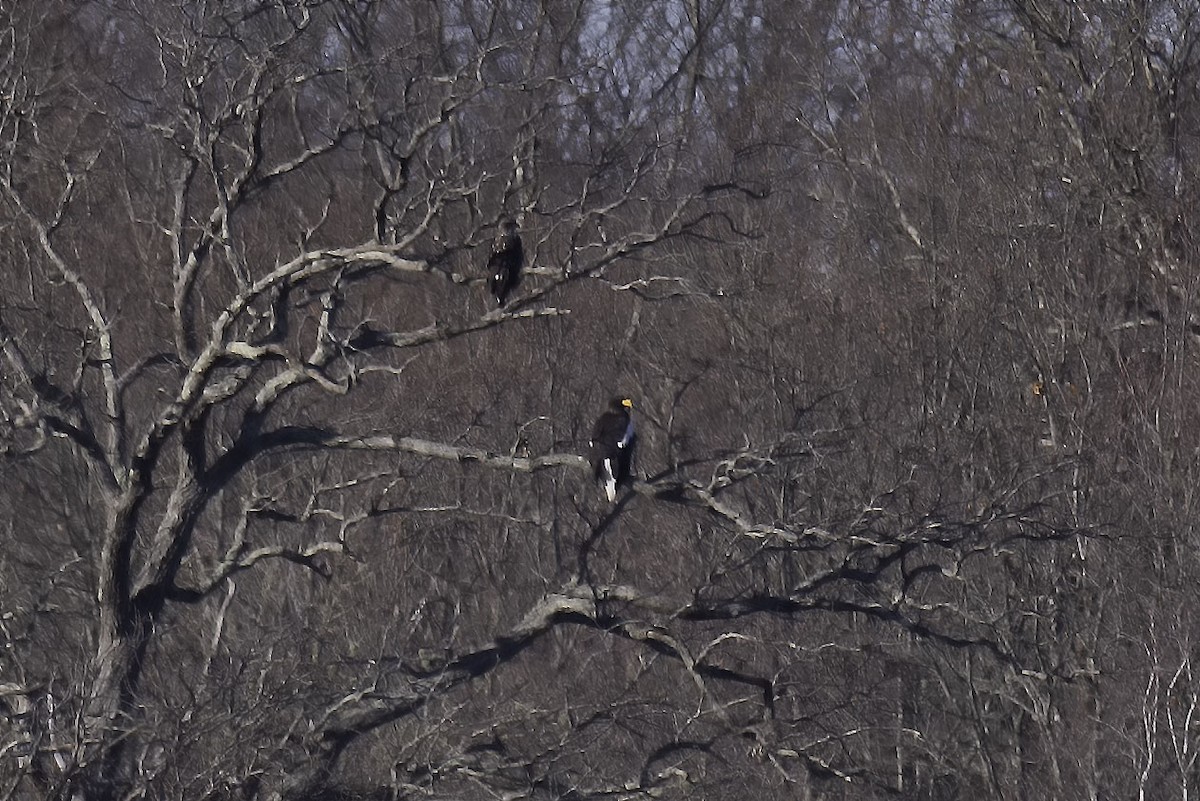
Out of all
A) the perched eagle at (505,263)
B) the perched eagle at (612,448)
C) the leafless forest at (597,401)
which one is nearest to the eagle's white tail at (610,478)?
the perched eagle at (612,448)

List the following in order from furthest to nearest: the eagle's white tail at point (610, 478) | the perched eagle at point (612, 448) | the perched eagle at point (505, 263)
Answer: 1. the perched eagle at point (505, 263)
2. the perched eagle at point (612, 448)
3. the eagle's white tail at point (610, 478)

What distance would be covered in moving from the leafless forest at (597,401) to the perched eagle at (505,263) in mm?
275

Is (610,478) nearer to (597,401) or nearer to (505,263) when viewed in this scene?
(505,263)

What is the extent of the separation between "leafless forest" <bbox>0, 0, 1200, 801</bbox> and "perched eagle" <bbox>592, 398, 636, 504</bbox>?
0.41 metres

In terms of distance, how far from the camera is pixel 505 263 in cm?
1038

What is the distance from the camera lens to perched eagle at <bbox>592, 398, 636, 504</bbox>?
1009cm

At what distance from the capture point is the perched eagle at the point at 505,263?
10.3m

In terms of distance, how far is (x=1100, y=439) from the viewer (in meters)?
15.4

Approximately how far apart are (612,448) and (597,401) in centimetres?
979

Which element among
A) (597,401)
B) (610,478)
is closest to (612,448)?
(610,478)

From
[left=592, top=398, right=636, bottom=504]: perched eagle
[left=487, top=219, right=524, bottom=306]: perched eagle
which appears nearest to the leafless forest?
[left=487, top=219, right=524, bottom=306]: perched eagle

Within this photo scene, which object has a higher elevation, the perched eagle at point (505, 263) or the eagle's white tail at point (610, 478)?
the perched eagle at point (505, 263)

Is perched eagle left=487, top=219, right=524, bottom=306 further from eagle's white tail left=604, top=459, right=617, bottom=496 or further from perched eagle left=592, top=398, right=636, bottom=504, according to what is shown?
eagle's white tail left=604, top=459, right=617, bottom=496

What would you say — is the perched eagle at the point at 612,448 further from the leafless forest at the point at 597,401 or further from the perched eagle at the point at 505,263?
the perched eagle at the point at 505,263
